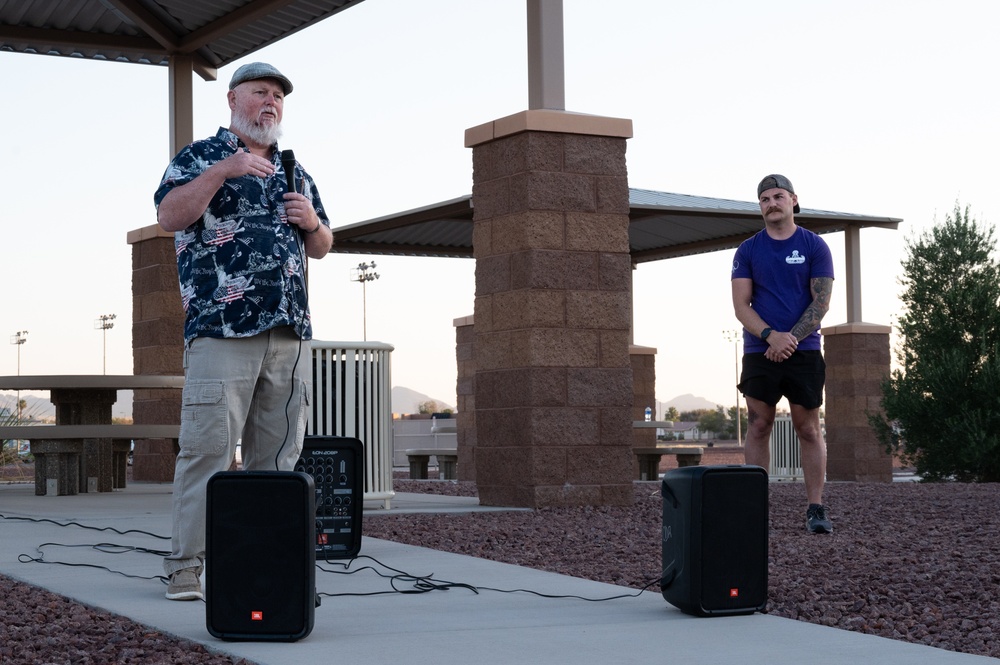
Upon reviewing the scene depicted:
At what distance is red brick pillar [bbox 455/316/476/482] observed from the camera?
Answer: 19.8 m

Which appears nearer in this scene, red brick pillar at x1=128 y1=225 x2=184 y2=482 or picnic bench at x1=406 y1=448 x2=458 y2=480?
red brick pillar at x1=128 y1=225 x2=184 y2=482

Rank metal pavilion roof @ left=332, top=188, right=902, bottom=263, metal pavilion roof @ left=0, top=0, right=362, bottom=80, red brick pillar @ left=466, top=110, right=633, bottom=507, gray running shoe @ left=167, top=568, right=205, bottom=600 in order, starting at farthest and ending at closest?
metal pavilion roof @ left=332, top=188, right=902, bottom=263 < metal pavilion roof @ left=0, top=0, right=362, bottom=80 < red brick pillar @ left=466, top=110, right=633, bottom=507 < gray running shoe @ left=167, top=568, right=205, bottom=600

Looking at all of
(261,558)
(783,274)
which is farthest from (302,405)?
(783,274)

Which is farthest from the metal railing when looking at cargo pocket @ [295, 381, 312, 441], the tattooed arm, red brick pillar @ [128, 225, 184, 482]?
red brick pillar @ [128, 225, 184, 482]

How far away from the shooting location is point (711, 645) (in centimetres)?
407

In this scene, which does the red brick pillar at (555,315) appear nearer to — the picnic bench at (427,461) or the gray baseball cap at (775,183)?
the gray baseball cap at (775,183)

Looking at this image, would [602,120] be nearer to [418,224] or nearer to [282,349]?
[282,349]

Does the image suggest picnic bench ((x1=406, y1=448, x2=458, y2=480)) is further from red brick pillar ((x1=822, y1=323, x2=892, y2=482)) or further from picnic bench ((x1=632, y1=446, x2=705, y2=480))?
red brick pillar ((x1=822, y1=323, x2=892, y2=482))

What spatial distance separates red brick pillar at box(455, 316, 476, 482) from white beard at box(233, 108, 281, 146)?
14.9m

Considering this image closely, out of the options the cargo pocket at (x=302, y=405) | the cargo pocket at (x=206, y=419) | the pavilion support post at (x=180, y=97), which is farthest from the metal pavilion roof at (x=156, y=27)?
the cargo pocket at (x=206, y=419)

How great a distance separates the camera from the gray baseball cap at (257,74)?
4.70 meters

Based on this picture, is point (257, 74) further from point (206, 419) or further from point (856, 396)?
point (856, 396)

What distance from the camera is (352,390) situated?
918cm

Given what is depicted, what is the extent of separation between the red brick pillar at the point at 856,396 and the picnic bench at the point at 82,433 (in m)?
11.9
